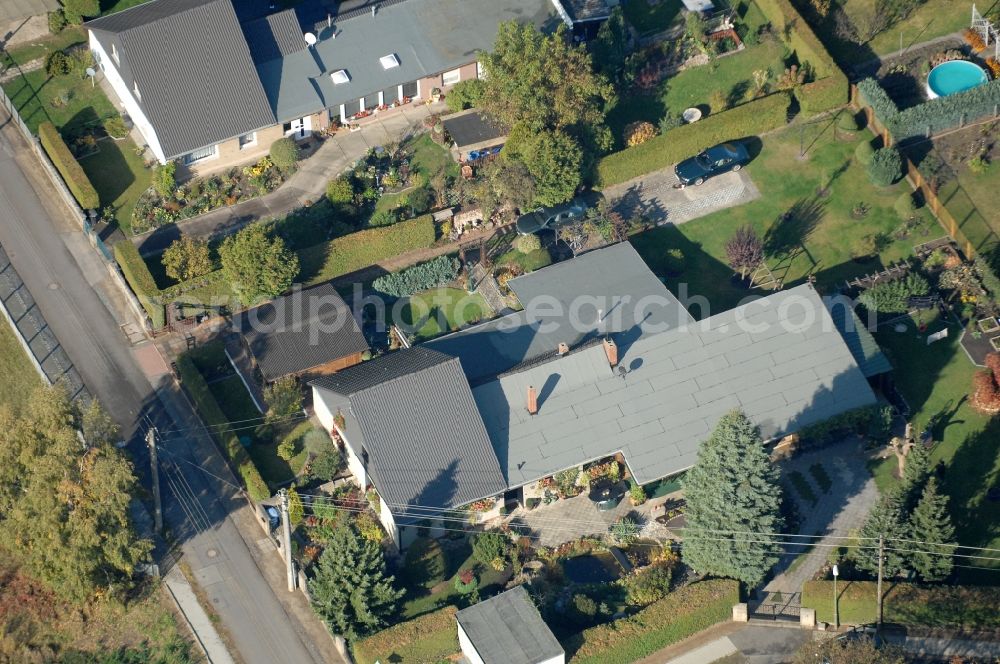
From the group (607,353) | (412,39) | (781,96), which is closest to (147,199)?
(412,39)

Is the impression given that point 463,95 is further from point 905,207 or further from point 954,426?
point 954,426

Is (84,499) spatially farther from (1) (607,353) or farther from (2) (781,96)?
(2) (781,96)

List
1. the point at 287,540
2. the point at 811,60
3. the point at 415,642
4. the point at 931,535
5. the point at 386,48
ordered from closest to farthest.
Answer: the point at 415,642 < the point at 931,535 < the point at 287,540 < the point at 386,48 < the point at 811,60

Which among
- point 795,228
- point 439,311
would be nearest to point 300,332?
point 439,311

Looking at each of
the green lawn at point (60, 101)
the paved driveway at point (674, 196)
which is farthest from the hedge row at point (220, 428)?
the paved driveway at point (674, 196)

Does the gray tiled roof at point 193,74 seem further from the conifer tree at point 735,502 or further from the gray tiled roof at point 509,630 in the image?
the conifer tree at point 735,502

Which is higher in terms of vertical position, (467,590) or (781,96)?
(781,96)

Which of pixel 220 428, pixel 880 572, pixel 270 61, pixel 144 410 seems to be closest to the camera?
pixel 880 572
